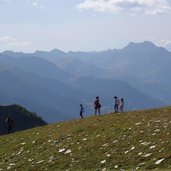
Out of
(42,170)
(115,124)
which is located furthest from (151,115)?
(42,170)

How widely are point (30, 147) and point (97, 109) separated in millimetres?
17141

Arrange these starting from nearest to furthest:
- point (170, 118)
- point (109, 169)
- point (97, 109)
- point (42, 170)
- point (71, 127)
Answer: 1. point (109, 169)
2. point (42, 170)
3. point (170, 118)
4. point (71, 127)
5. point (97, 109)

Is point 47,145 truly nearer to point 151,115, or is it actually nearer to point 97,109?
point 151,115

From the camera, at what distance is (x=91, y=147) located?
3294cm

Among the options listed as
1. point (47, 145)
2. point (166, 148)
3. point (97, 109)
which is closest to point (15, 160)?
point (47, 145)

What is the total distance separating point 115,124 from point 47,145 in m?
6.62

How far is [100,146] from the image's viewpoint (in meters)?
32.8

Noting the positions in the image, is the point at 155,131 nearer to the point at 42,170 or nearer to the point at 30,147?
the point at 42,170

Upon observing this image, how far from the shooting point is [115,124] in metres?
40.1

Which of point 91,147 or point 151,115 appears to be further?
A: point 151,115

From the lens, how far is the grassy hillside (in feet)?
90.8

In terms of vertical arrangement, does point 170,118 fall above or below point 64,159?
above

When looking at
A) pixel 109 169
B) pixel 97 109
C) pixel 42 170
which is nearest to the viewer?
pixel 109 169

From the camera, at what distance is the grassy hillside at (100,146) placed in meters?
27.7
